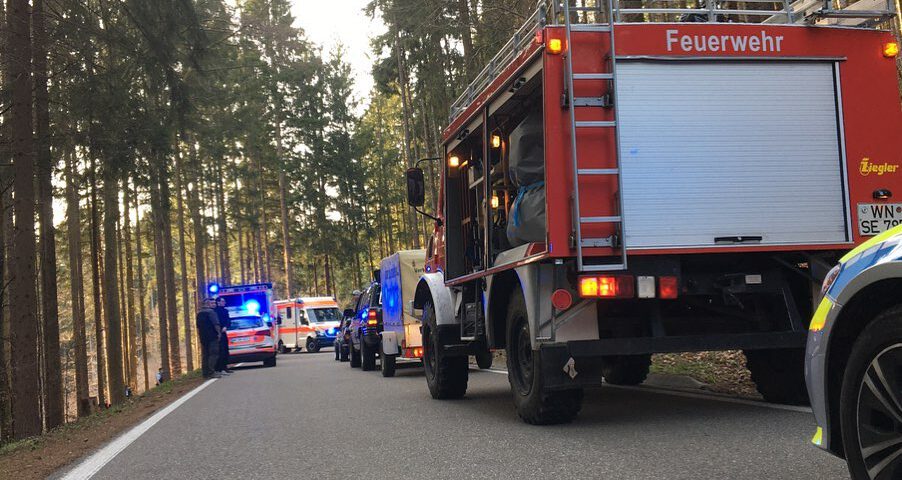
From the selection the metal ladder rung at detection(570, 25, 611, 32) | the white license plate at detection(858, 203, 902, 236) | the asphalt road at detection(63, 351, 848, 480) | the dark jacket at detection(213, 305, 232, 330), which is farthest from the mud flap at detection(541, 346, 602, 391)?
the dark jacket at detection(213, 305, 232, 330)

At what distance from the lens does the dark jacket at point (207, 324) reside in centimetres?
1961

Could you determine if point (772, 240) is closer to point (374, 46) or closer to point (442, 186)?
point (442, 186)

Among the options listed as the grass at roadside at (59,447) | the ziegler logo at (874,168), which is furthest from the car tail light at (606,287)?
the grass at roadside at (59,447)

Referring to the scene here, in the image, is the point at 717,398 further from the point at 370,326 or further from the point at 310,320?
the point at 310,320

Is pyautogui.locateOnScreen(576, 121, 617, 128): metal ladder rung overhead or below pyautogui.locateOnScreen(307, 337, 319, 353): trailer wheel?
overhead

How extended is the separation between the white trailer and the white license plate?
8989mm

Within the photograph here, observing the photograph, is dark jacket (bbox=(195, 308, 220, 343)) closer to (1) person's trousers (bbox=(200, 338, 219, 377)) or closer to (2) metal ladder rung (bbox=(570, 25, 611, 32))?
(1) person's trousers (bbox=(200, 338, 219, 377))

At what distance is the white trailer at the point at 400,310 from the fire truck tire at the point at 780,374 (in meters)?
7.64

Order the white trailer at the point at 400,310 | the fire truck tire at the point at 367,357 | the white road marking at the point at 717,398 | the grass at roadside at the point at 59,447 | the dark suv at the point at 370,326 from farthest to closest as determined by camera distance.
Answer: the fire truck tire at the point at 367,357
the dark suv at the point at 370,326
the white trailer at the point at 400,310
the white road marking at the point at 717,398
the grass at roadside at the point at 59,447

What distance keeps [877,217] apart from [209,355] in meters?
17.0

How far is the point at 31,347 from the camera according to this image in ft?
43.6

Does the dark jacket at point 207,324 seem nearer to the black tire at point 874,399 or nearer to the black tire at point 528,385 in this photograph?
the black tire at point 528,385

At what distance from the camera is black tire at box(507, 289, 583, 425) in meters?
7.11

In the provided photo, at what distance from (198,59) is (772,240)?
11653 mm
